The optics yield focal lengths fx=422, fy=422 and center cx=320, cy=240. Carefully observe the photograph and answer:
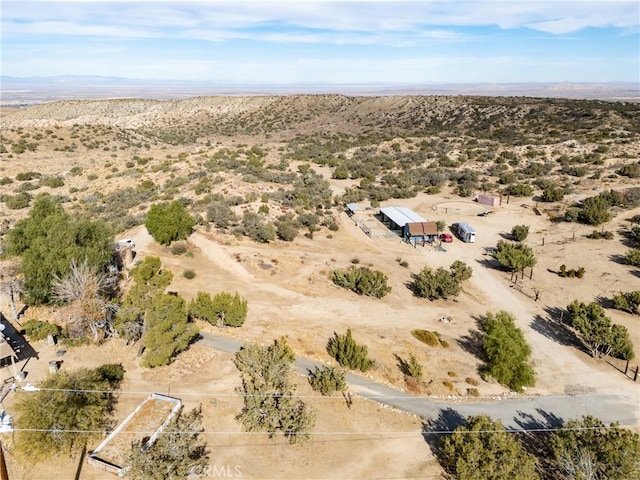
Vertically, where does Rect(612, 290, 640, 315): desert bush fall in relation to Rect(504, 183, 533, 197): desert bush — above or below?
below

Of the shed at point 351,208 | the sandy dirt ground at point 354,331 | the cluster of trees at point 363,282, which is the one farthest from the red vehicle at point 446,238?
the shed at point 351,208

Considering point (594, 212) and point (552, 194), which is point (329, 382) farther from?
point (552, 194)

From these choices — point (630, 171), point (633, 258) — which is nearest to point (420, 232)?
point (633, 258)

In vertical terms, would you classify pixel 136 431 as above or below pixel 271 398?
below

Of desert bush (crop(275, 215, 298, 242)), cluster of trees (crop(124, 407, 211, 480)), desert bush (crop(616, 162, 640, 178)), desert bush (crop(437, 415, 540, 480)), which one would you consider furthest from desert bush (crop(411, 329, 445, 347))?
desert bush (crop(616, 162, 640, 178))

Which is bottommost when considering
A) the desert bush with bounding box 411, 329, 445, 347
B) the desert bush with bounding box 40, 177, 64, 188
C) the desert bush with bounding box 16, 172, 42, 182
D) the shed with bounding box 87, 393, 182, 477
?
the desert bush with bounding box 411, 329, 445, 347

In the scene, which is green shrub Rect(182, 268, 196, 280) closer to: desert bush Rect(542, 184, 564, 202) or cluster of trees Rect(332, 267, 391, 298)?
cluster of trees Rect(332, 267, 391, 298)

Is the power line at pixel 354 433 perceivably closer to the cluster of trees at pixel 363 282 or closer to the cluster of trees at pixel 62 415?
the cluster of trees at pixel 62 415
